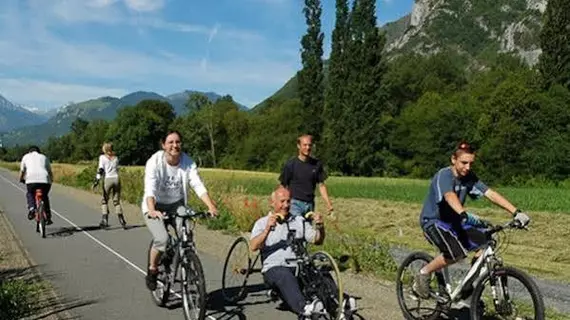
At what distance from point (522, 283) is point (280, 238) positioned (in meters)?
2.47

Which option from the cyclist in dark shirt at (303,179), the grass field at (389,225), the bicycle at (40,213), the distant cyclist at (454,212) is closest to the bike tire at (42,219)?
the bicycle at (40,213)

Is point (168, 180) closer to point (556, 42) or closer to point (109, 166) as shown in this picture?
point (109, 166)

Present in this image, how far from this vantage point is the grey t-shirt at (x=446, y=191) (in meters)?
6.08

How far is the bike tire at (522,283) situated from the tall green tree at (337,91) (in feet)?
183

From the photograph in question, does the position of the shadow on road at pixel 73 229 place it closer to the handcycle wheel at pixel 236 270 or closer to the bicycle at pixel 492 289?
the handcycle wheel at pixel 236 270

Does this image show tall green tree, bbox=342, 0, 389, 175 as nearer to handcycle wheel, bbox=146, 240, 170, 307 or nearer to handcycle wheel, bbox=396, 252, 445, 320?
handcycle wheel, bbox=396, 252, 445, 320

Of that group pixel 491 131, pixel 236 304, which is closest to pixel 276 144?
pixel 491 131

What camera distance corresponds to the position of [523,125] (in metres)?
54.9

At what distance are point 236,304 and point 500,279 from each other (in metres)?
3.26


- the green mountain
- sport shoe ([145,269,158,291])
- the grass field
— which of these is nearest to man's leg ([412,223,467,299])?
the grass field

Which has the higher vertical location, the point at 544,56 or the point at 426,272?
the point at 544,56

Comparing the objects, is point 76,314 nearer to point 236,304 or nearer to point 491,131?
point 236,304

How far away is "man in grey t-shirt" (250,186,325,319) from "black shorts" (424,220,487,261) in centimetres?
125

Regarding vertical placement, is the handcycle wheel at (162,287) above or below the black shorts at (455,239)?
below
